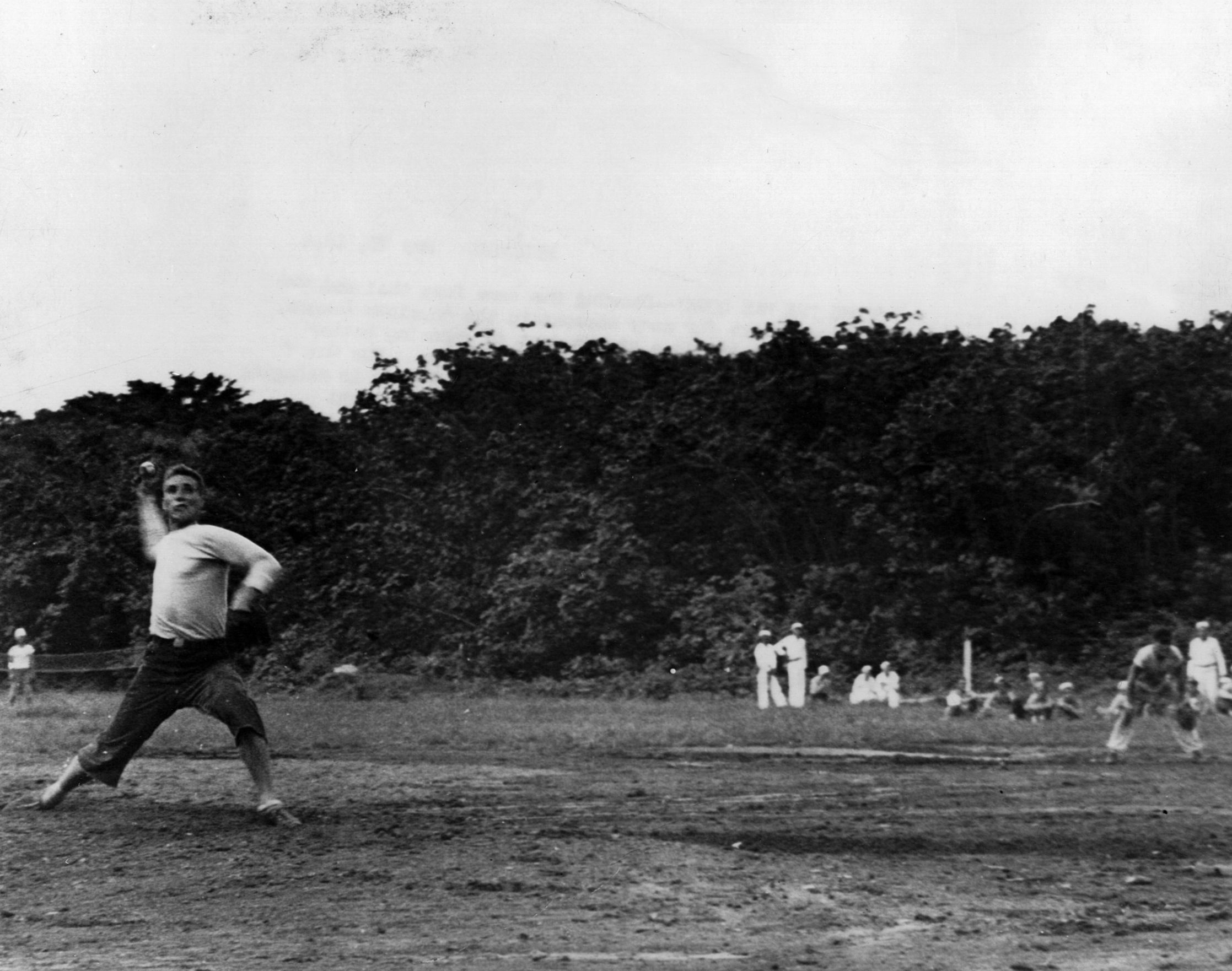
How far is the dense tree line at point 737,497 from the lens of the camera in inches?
1131

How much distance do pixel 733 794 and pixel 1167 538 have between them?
21.0 m

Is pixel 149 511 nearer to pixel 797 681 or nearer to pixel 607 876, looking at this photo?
pixel 607 876

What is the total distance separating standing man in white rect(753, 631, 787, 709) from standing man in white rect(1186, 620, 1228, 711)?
6.44m

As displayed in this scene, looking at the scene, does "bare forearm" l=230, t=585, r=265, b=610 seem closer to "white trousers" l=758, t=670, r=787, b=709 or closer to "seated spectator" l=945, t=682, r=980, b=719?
"seated spectator" l=945, t=682, r=980, b=719

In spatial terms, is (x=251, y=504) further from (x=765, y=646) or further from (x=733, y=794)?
(x=733, y=794)

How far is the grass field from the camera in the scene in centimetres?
546

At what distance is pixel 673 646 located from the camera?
99.5 feet

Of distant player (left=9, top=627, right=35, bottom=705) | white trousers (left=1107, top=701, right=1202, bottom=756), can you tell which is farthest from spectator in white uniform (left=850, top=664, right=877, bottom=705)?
distant player (left=9, top=627, right=35, bottom=705)

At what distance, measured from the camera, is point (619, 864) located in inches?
279

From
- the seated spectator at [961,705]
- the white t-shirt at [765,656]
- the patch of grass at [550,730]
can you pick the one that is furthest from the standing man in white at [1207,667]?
the white t-shirt at [765,656]

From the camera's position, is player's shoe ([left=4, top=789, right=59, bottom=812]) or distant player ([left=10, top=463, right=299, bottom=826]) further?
player's shoe ([left=4, top=789, right=59, bottom=812])

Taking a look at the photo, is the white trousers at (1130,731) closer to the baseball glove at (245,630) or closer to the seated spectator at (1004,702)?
the seated spectator at (1004,702)

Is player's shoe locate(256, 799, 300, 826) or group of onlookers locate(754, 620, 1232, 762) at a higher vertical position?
group of onlookers locate(754, 620, 1232, 762)

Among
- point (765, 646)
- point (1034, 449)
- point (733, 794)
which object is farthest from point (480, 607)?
point (733, 794)
